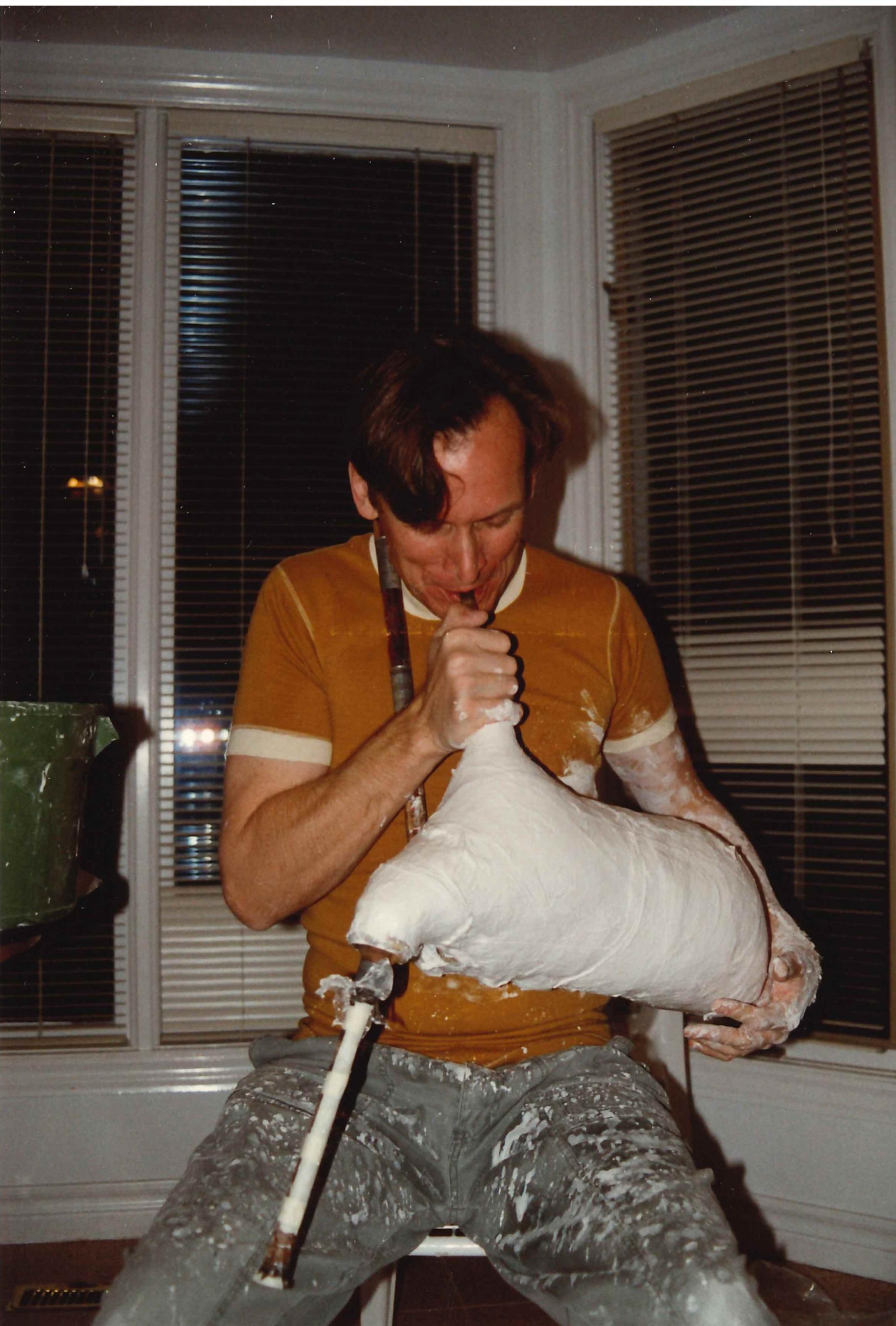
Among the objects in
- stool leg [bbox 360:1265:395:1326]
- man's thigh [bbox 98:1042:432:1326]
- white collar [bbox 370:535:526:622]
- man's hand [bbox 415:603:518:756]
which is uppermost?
white collar [bbox 370:535:526:622]

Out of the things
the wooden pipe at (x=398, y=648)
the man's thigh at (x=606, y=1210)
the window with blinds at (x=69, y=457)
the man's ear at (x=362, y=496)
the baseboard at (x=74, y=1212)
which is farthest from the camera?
the window with blinds at (x=69, y=457)

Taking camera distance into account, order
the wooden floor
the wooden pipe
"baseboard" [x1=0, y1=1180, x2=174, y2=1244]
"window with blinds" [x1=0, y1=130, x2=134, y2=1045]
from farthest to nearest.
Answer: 1. "window with blinds" [x1=0, y1=130, x2=134, y2=1045]
2. "baseboard" [x1=0, y1=1180, x2=174, y2=1244]
3. the wooden floor
4. the wooden pipe

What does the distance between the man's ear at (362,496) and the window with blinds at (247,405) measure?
2.54ft

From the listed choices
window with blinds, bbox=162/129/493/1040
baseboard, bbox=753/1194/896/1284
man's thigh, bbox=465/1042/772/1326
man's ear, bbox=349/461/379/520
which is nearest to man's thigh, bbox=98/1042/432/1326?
man's thigh, bbox=465/1042/772/1326

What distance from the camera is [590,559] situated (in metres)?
1.93

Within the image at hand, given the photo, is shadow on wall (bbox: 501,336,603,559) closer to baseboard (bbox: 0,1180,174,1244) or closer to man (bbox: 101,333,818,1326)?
man (bbox: 101,333,818,1326)

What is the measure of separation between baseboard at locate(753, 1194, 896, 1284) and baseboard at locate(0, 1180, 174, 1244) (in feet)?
3.58

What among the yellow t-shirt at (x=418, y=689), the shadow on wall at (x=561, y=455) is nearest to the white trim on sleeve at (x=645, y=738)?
the yellow t-shirt at (x=418, y=689)

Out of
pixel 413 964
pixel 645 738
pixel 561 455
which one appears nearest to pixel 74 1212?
pixel 413 964

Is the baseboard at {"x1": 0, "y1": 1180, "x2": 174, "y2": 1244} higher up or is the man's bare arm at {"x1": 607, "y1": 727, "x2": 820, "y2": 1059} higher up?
the man's bare arm at {"x1": 607, "y1": 727, "x2": 820, "y2": 1059}

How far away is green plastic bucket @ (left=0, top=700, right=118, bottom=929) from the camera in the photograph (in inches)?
36.0

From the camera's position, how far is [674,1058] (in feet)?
5.10

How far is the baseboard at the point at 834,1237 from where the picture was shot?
1.58 metres

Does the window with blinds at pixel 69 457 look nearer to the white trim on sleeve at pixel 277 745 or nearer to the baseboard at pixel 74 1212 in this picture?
the baseboard at pixel 74 1212
